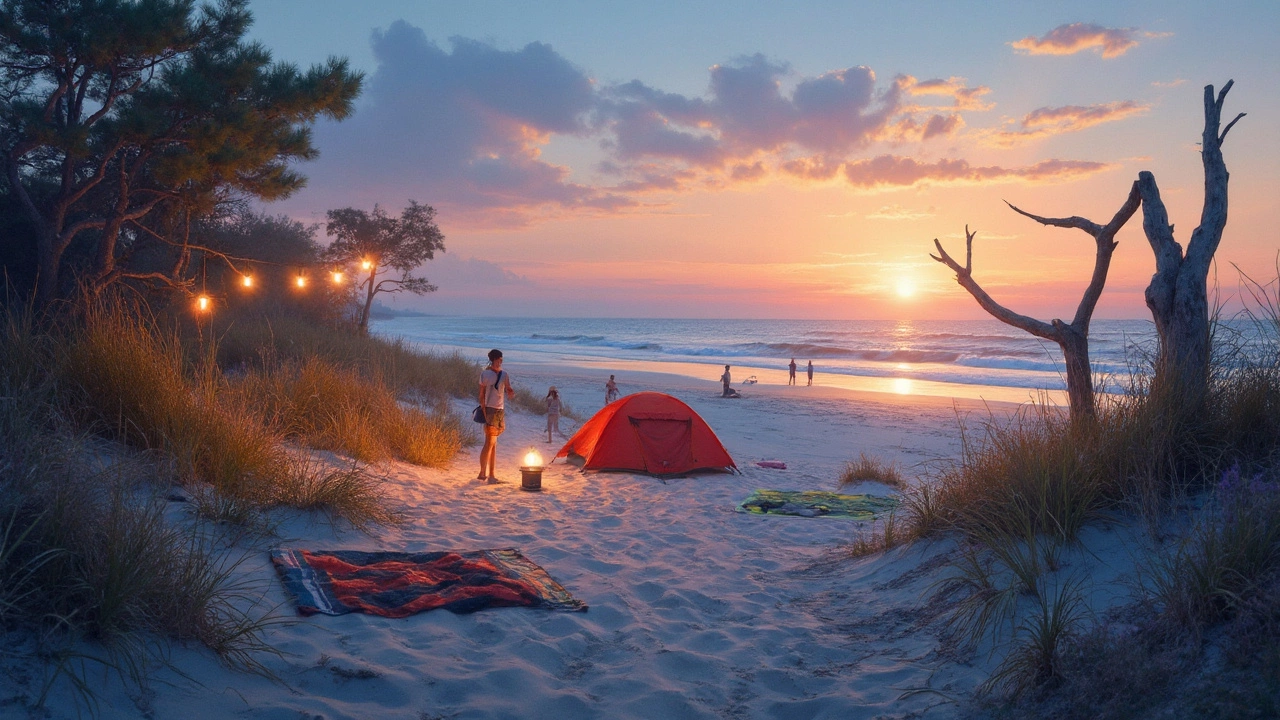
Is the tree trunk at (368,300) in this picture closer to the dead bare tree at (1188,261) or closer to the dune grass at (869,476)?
the dune grass at (869,476)

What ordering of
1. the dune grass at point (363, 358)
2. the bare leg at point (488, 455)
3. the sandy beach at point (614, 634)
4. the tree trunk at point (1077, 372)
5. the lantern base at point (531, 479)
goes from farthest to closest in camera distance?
1. the dune grass at point (363, 358)
2. the bare leg at point (488, 455)
3. the lantern base at point (531, 479)
4. the tree trunk at point (1077, 372)
5. the sandy beach at point (614, 634)

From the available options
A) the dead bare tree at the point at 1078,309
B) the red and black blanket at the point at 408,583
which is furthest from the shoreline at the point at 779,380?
the dead bare tree at the point at 1078,309

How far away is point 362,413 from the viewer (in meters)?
8.63

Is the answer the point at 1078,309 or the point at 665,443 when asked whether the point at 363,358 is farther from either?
the point at 1078,309

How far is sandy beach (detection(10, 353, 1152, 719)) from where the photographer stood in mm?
3090

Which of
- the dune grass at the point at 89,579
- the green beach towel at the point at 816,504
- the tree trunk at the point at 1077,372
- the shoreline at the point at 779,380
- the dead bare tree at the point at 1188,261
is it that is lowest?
the green beach towel at the point at 816,504

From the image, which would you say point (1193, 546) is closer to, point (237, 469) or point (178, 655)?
point (178, 655)

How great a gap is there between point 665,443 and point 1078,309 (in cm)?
566

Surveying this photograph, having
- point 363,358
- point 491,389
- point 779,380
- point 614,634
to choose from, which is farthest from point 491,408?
point 779,380

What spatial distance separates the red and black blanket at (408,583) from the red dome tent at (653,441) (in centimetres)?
476

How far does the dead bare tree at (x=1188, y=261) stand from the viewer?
4512mm

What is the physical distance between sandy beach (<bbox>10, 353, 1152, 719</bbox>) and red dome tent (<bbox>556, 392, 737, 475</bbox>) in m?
1.86

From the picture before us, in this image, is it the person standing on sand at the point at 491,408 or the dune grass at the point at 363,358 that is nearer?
the person standing on sand at the point at 491,408

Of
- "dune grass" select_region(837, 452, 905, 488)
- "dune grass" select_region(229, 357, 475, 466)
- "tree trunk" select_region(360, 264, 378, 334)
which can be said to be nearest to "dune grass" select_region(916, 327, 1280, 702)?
"dune grass" select_region(837, 452, 905, 488)
